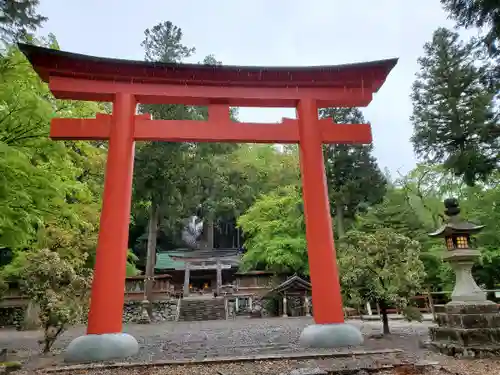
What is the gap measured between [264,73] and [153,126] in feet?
8.71

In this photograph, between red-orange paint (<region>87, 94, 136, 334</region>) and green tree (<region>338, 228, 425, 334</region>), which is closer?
red-orange paint (<region>87, 94, 136, 334</region>)

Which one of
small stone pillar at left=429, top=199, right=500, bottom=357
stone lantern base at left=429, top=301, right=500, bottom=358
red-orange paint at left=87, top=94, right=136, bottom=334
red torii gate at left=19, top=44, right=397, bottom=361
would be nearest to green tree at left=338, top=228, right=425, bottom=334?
small stone pillar at left=429, top=199, right=500, bottom=357

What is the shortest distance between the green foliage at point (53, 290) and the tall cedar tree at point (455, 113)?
10688 mm

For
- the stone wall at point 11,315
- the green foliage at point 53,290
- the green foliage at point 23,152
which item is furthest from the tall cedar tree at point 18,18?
the stone wall at point 11,315

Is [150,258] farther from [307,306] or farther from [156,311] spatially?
[307,306]

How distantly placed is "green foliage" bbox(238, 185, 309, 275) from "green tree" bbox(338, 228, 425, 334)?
11720 mm

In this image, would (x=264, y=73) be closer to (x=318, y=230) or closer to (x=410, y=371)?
(x=318, y=230)

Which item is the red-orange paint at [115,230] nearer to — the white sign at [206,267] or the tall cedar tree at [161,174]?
the tall cedar tree at [161,174]

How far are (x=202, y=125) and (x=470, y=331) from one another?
6252 mm

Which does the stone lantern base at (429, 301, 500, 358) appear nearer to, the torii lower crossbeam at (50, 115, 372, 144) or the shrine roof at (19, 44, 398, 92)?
the torii lower crossbeam at (50, 115, 372, 144)

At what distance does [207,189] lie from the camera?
29.5 m

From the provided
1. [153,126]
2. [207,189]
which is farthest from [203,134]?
[207,189]

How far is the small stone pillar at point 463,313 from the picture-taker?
20.1 ft

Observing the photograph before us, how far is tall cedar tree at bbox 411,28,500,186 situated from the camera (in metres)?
10.6
